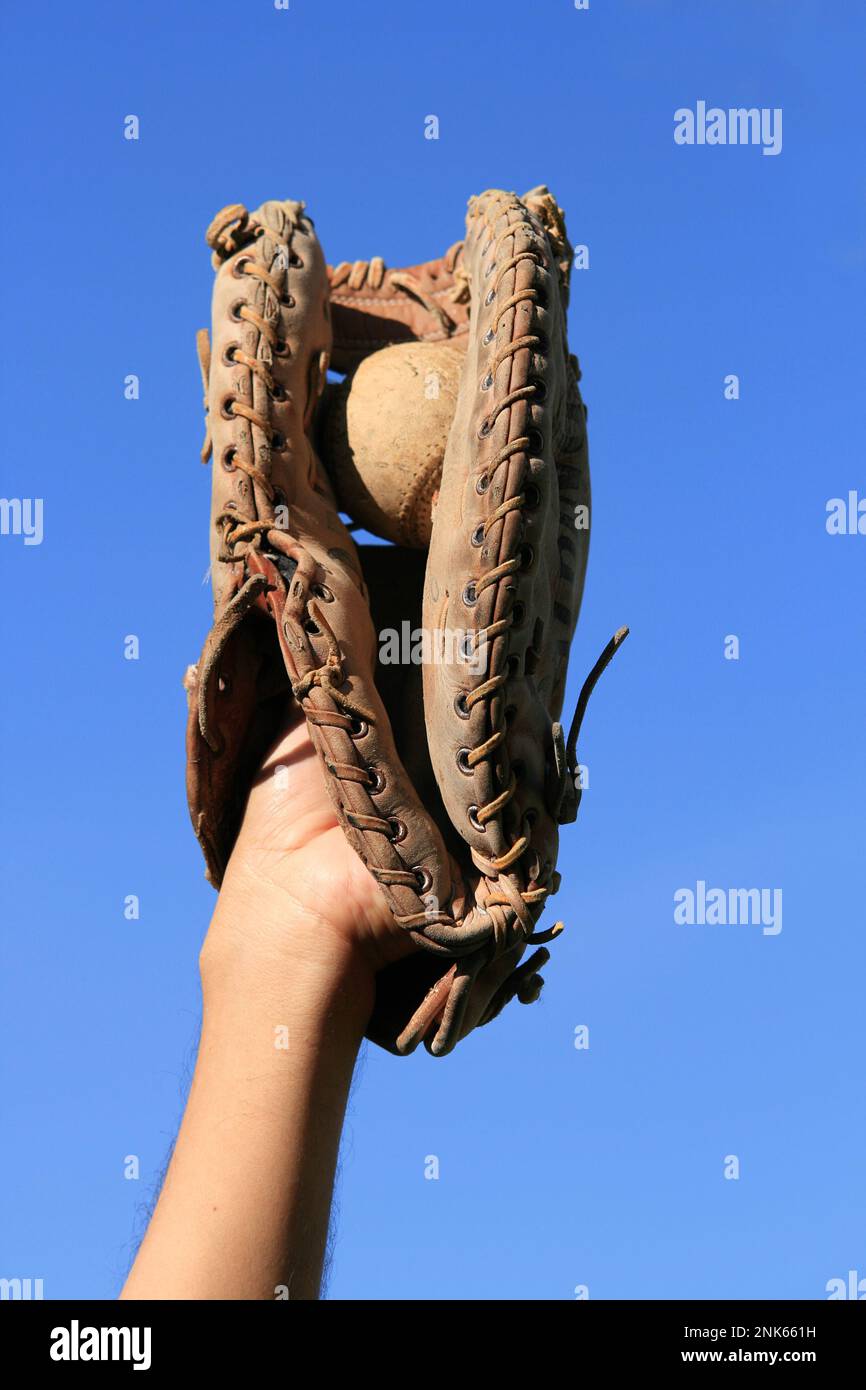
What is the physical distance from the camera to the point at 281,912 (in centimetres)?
551

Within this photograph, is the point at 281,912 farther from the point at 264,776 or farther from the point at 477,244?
the point at 477,244

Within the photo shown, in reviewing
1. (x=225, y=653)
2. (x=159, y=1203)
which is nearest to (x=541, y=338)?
(x=225, y=653)

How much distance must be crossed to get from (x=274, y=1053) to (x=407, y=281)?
3051mm

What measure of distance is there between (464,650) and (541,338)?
3.16 feet

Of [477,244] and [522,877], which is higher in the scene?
[477,244]

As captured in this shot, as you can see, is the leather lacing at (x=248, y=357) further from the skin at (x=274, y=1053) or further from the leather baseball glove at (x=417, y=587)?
the skin at (x=274, y=1053)

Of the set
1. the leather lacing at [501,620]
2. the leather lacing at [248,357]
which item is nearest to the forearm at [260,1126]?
the leather lacing at [501,620]

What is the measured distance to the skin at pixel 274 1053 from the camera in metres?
4.97

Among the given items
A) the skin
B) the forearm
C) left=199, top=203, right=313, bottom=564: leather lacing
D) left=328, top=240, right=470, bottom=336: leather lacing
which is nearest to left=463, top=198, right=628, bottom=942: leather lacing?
the skin

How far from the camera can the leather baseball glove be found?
17.0 feet

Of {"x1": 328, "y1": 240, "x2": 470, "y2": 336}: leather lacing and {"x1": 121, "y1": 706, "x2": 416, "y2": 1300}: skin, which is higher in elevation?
{"x1": 328, "y1": 240, "x2": 470, "y2": 336}: leather lacing

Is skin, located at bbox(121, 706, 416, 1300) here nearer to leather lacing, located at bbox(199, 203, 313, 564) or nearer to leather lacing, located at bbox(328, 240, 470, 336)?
leather lacing, located at bbox(199, 203, 313, 564)

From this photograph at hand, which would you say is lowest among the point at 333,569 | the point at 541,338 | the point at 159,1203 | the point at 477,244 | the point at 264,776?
the point at 159,1203

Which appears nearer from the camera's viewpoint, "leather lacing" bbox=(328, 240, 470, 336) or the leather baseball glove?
the leather baseball glove
